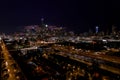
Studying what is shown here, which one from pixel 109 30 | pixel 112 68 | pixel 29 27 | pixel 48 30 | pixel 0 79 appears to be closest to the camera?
pixel 0 79

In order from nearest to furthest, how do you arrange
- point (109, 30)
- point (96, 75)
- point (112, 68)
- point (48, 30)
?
1. point (96, 75)
2. point (112, 68)
3. point (109, 30)
4. point (48, 30)

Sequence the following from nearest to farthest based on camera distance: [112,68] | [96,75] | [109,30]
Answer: [96,75] < [112,68] < [109,30]

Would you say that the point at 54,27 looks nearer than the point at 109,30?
No

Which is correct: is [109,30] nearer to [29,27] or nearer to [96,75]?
[29,27]

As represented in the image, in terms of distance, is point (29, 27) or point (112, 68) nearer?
point (112, 68)

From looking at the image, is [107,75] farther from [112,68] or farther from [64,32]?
[64,32]

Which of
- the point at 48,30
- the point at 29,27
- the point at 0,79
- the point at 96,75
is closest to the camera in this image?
the point at 0,79

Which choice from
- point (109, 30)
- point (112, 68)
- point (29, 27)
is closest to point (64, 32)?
point (29, 27)

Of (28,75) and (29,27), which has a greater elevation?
(29,27)

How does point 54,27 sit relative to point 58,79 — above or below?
above
